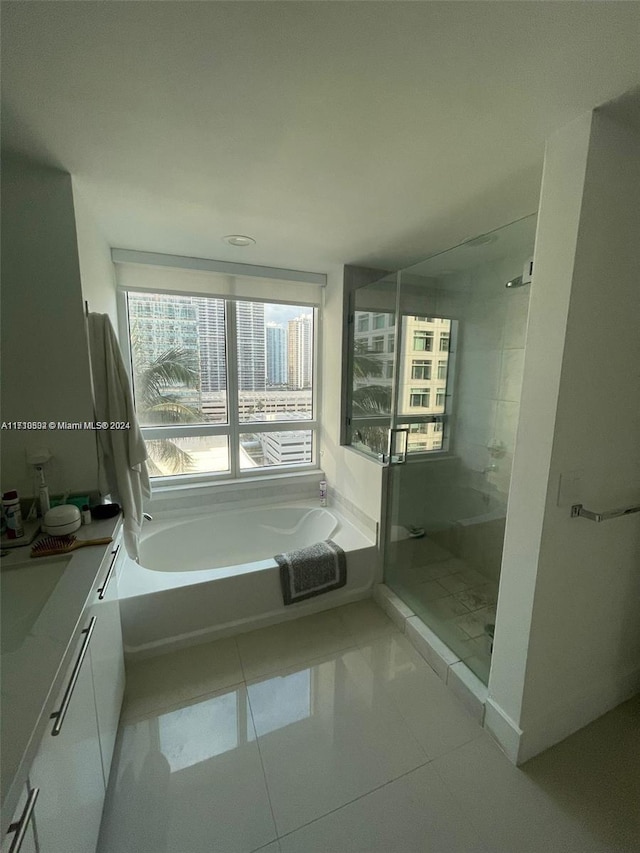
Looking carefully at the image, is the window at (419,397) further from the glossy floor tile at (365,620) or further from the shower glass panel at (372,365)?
the glossy floor tile at (365,620)

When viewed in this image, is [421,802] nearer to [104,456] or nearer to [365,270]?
[104,456]

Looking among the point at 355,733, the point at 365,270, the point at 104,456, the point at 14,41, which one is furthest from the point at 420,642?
the point at 14,41

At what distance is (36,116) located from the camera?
103cm

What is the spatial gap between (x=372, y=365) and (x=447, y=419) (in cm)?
67

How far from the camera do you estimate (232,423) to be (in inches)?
111

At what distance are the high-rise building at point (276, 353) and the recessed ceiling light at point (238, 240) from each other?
804 millimetres

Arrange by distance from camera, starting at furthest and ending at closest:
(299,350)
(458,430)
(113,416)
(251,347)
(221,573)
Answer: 1. (299,350)
2. (251,347)
3. (458,430)
4. (221,573)
5. (113,416)

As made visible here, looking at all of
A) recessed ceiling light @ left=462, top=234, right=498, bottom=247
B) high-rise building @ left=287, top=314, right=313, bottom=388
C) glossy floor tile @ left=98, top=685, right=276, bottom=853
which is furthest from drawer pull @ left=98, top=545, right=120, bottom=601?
recessed ceiling light @ left=462, top=234, right=498, bottom=247

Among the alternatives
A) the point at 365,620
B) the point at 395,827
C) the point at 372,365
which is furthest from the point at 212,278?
the point at 395,827

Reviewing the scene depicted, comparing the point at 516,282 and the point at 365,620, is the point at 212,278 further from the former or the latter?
the point at 365,620

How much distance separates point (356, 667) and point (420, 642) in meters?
0.38

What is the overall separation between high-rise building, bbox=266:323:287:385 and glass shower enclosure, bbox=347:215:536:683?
721 mm

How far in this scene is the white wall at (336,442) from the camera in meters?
2.36

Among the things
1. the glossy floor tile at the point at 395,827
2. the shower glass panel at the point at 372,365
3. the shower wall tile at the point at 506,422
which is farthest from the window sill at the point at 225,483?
A: the glossy floor tile at the point at 395,827
